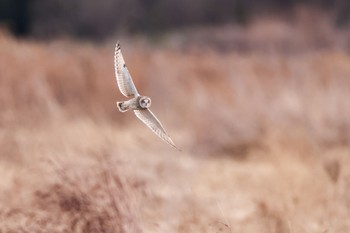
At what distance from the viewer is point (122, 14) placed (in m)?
23.8

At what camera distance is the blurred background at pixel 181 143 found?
12.4ft

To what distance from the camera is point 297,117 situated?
339 inches

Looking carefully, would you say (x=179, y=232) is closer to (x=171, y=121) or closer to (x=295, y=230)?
(x=295, y=230)

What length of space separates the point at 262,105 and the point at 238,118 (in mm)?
306

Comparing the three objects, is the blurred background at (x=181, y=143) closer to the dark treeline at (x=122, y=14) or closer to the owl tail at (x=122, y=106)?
the owl tail at (x=122, y=106)

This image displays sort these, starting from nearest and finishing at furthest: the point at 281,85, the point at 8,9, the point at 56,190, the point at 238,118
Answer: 1. the point at 56,190
2. the point at 238,118
3. the point at 281,85
4. the point at 8,9

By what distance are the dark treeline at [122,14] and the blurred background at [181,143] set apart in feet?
20.6

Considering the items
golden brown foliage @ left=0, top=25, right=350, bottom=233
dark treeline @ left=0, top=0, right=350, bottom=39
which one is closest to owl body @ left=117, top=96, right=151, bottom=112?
golden brown foliage @ left=0, top=25, right=350, bottom=233

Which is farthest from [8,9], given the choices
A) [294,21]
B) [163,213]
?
[163,213]

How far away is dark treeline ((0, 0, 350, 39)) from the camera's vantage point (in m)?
21.8

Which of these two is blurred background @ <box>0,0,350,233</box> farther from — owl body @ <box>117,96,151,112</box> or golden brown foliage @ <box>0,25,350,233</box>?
owl body @ <box>117,96,151,112</box>

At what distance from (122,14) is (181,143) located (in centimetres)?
1582

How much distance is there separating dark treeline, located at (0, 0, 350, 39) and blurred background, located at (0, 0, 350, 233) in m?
6.29

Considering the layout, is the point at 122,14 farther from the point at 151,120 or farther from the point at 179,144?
the point at 151,120
